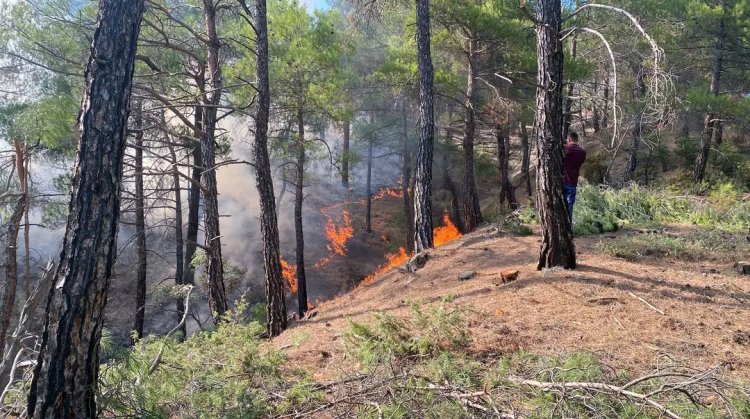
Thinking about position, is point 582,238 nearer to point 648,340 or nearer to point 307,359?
point 648,340

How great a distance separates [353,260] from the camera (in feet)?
72.8

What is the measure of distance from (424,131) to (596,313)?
6.07 meters

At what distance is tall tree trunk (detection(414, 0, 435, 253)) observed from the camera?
10.1 m

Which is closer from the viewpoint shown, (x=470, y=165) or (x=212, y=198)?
(x=212, y=198)

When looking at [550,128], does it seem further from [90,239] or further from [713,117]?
[713,117]

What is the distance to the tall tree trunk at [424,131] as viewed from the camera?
10141 mm

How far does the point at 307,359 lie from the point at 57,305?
2.61 metres

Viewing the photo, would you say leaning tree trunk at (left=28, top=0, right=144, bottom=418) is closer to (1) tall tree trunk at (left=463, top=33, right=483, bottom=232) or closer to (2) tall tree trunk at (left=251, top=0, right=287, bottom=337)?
(2) tall tree trunk at (left=251, top=0, right=287, bottom=337)

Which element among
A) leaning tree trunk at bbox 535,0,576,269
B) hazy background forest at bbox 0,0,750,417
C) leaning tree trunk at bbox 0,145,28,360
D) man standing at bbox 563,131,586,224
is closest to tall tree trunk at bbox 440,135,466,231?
hazy background forest at bbox 0,0,750,417

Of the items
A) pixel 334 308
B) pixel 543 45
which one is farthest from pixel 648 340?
pixel 334 308

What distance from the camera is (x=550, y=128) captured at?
6328 mm

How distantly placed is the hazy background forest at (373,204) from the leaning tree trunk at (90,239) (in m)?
0.22

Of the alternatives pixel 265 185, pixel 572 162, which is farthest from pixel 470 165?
pixel 265 185

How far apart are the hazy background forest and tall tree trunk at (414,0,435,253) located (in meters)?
0.06
